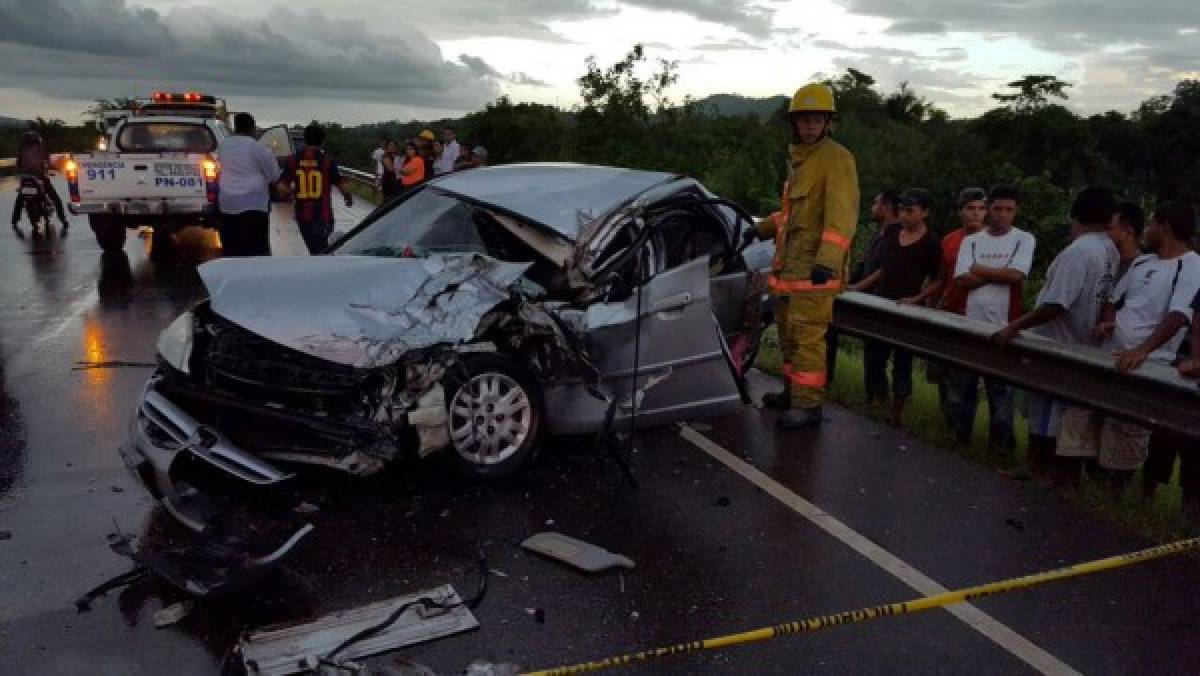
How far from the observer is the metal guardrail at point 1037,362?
186 inches

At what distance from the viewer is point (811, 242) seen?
6449 mm

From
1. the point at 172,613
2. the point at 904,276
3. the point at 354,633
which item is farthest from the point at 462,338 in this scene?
the point at 904,276

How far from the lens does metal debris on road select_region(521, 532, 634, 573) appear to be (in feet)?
14.0

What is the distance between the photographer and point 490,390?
5070mm

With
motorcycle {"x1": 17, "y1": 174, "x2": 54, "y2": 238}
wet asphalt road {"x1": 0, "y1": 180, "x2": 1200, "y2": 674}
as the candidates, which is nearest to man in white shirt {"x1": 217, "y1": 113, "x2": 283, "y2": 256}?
wet asphalt road {"x1": 0, "y1": 180, "x2": 1200, "y2": 674}

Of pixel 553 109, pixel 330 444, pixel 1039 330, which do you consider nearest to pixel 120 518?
pixel 330 444

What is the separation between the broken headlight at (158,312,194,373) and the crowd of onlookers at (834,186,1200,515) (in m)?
4.32

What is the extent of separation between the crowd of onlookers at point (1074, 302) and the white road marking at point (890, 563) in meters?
1.50

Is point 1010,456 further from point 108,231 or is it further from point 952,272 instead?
point 108,231

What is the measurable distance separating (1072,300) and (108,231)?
41.1 feet

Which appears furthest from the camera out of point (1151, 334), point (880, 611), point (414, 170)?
point (414, 170)

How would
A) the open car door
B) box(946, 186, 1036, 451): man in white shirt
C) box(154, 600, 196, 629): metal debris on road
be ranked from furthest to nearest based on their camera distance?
box(946, 186, 1036, 451): man in white shirt → the open car door → box(154, 600, 196, 629): metal debris on road

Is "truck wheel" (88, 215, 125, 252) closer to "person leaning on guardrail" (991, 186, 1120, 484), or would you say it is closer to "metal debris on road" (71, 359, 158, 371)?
"metal debris on road" (71, 359, 158, 371)

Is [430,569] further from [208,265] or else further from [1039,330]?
[1039,330]
